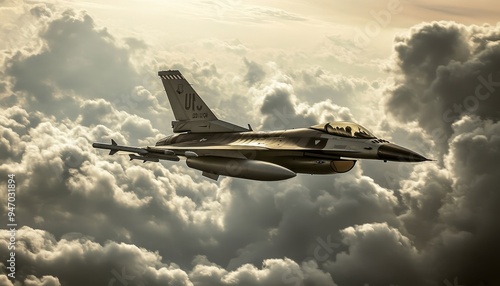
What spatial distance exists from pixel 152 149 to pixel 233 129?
7.49 m

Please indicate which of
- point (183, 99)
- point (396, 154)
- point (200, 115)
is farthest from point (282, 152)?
point (183, 99)

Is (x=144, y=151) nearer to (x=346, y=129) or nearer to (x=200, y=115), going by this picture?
(x=200, y=115)

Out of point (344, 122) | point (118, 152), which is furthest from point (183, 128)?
point (344, 122)

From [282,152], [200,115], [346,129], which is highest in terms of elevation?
[200,115]

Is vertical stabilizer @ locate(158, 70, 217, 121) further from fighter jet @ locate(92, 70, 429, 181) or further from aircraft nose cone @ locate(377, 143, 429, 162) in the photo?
aircraft nose cone @ locate(377, 143, 429, 162)

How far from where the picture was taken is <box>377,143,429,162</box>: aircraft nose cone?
37.6 meters

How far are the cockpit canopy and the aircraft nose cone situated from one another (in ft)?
5.88

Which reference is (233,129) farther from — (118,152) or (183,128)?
(118,152)

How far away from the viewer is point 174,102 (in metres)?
51.4

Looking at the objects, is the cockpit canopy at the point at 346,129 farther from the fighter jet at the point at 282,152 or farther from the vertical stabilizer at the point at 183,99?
the vertical stabilizer at the point at 183,99

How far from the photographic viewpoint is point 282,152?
1618 inches

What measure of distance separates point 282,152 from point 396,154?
24.5ft

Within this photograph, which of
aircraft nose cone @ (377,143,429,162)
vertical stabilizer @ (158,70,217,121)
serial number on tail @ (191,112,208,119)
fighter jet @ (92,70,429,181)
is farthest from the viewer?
vertical stabilizer @ (158,70,217,121)

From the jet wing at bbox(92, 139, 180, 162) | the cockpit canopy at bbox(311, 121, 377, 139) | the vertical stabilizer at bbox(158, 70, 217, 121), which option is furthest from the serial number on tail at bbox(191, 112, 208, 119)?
the cockpit canopy at bbox(311, 121, 377, 139)
